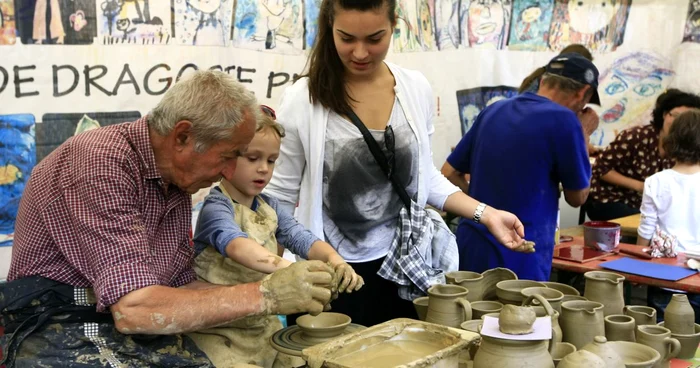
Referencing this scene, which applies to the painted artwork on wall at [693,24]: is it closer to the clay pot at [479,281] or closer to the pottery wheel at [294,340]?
the clay pot at [479,281]

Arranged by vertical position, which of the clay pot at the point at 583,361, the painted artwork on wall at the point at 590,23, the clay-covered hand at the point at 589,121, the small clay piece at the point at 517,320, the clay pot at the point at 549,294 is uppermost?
the painted artwork on wall at the point at 590,23

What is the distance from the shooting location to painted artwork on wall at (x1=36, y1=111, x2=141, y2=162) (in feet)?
10.3

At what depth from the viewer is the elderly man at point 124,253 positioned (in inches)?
74.0

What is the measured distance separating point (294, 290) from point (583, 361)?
80cm

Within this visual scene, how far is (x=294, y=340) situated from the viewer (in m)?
2.25

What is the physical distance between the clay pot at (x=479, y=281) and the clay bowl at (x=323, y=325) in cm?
52

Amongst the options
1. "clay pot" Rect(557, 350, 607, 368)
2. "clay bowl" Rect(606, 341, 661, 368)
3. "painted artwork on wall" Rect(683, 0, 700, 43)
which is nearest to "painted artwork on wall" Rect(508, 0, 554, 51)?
"painted artwork on wall" Rect(683, 0, 700, 43)

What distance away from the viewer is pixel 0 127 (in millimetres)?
3018

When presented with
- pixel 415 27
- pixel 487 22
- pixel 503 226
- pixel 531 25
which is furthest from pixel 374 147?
pixel 531 25

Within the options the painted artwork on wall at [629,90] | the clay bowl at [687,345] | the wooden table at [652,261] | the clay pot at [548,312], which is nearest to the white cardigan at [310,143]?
the clay pot at [548,312]

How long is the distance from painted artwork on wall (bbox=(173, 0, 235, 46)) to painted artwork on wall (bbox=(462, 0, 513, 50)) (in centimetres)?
250

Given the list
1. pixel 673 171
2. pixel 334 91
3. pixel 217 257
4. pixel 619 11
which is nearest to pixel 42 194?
pixel 217 257

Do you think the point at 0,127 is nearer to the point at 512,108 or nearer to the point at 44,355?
the point at 44,355

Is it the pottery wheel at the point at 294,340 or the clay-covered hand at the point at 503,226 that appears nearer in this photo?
the pottery wheel at the point at 294,340
